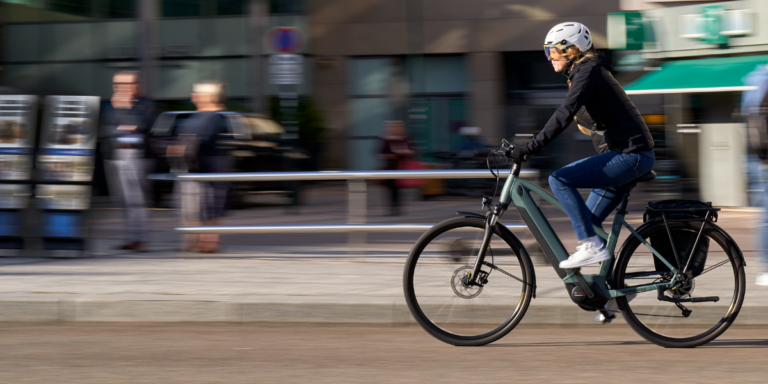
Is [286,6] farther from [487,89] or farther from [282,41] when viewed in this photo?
[282,41]

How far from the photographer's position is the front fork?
17.2ft

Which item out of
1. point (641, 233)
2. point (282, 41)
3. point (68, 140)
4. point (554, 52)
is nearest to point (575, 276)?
point (641, 233)

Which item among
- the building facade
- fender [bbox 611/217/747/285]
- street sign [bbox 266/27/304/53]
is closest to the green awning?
street sign [bbox 266/27/304/53]

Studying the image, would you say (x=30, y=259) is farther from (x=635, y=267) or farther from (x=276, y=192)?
(x=635, y=267)

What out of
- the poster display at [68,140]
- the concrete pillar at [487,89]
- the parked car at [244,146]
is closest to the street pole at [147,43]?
the parked car at [244,146]

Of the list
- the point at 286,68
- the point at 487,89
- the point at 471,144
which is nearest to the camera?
the point at 286,68

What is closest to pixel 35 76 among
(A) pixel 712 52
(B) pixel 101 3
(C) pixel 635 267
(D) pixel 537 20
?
(B) pixel 101 3

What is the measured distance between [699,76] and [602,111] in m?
10.6

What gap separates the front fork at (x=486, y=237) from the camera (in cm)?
524

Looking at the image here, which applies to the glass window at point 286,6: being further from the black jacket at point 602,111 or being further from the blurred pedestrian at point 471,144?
the black jacket at point 602,111

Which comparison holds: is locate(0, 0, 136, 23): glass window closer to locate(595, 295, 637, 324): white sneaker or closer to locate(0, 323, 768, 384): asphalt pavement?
locate(0, 323, 768, 384): asphalt pavement

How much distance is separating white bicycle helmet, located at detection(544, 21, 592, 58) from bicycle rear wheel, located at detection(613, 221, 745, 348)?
106 centimetres

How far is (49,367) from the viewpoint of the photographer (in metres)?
4.84

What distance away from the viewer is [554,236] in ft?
17.3
